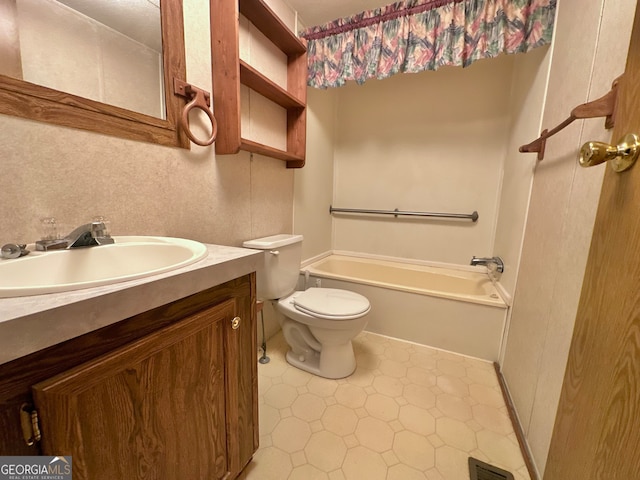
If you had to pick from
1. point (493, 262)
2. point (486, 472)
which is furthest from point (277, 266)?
point (493, 262)

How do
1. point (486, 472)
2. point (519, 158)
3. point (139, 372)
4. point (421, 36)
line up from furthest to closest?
point (519, 158)
point (421, 36)
point (486, 472)
point (139, 372)

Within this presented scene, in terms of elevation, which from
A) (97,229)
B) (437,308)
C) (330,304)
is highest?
(97,229)

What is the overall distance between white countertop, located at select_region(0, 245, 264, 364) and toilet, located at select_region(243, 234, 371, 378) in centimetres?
80

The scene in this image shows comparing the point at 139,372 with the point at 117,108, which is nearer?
the point at 139,372

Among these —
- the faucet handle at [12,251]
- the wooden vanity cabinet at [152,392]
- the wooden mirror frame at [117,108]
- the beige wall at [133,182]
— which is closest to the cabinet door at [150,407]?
the wooden vanity cabinet at [152,392]

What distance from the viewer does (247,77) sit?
1.30m

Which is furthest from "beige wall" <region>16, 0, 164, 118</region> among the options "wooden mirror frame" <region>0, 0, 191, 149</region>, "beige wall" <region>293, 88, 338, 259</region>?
"beige wall" <region>293, 88, 338, 259</region>

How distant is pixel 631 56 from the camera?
47cm

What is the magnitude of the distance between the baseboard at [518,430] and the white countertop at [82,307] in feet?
4.47

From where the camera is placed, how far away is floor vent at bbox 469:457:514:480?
979 mm

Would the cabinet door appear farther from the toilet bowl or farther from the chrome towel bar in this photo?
the chrome towel bar

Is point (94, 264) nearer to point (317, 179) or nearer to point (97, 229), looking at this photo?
point (97, 229)

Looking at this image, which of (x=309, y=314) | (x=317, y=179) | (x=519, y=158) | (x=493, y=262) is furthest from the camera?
(x=317, y=179)

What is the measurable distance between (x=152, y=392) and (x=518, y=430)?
147 centimetres
